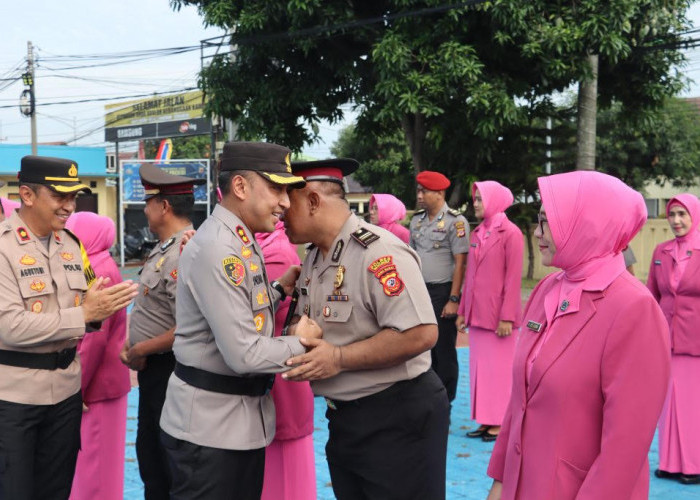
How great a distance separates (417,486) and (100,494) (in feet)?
7.12

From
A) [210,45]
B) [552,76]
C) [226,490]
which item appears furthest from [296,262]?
[210,45]

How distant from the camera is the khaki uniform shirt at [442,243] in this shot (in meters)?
6.83

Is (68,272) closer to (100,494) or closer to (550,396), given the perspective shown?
(100,494)

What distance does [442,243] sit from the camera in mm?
6930

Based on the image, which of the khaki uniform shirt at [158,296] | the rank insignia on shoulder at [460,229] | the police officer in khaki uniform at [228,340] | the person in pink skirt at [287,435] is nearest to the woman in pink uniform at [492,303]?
the rank insignia on shoulder at [460,229]

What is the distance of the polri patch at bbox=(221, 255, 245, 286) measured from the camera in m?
2.73

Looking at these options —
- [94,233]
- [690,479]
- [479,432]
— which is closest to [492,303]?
[479,432]

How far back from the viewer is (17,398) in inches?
134

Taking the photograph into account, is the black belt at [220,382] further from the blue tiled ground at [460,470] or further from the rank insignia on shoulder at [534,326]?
the blue tiled ground at [460,470]

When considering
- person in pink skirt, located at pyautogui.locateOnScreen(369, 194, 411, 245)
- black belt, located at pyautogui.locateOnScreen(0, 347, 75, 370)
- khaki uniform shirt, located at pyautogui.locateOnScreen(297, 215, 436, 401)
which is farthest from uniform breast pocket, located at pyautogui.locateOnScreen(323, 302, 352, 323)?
person in pink skirt, located at pyautogui.locateOnScreen(369, 194, 411, 245)

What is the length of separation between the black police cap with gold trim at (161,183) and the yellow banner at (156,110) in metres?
33.0

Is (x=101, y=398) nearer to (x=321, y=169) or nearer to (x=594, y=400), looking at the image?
(x=321, y=169)

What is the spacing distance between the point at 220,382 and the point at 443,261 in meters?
4.33

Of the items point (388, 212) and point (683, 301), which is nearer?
point (683, 301)
